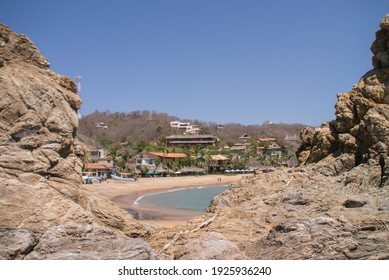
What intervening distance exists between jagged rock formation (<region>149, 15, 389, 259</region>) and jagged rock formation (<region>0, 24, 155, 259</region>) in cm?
141

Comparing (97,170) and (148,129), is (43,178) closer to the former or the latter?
(97,170)

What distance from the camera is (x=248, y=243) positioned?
736 cm

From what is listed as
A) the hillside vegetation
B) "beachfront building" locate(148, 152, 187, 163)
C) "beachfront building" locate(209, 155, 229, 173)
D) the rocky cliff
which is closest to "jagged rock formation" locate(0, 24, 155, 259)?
the rocky cliff

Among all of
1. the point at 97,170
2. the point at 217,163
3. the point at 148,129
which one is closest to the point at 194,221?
the point at 97,170

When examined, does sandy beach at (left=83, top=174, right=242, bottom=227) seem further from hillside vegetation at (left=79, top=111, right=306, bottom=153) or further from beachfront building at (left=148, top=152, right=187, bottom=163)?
hillside vegetation at (left=79, top=111, right=306, bottom=153)

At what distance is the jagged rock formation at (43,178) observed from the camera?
5988 mm

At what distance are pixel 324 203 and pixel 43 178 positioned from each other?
242 inches

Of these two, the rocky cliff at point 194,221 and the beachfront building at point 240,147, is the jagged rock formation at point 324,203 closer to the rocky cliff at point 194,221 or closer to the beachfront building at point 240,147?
the rocky cliff at point 194,221

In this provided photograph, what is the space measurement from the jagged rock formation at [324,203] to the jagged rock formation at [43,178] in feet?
4.64

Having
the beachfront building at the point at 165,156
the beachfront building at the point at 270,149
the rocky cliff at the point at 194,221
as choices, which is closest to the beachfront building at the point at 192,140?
the beachfront building at the point at 270,149

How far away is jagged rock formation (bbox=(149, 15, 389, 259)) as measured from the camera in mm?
6449

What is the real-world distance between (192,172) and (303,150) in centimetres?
5804

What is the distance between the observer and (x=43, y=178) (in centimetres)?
727

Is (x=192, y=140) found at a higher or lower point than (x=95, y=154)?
higher
